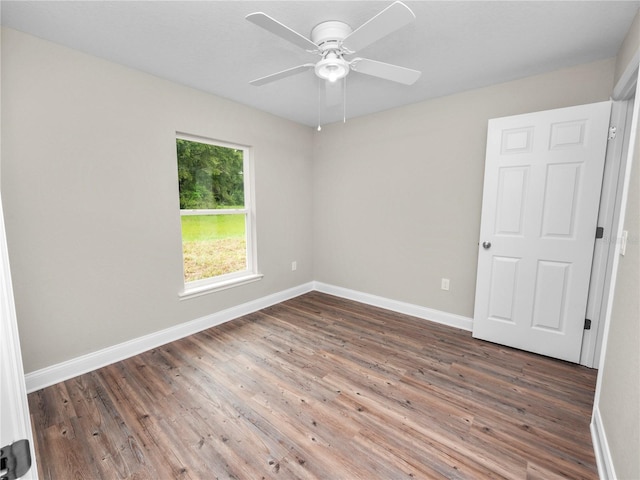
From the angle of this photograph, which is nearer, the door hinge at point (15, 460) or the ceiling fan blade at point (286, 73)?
the door hinge at point (15, 460)

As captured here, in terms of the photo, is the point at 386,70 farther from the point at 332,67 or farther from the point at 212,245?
the point at 212,245

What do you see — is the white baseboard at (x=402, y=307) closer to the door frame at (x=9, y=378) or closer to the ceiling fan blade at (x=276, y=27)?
the ceiling fan blade at (x=276, y=27)

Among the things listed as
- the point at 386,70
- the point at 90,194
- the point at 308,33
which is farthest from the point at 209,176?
the point at 386,70

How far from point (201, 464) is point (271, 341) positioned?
1.30 meters

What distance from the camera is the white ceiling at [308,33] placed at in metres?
1.65

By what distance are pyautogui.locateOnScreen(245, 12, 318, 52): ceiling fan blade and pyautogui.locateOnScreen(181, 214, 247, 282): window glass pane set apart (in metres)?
2.01

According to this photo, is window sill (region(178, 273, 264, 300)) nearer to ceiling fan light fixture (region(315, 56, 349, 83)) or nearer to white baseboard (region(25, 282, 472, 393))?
white baseboard (region(25, 282, 472, 393))

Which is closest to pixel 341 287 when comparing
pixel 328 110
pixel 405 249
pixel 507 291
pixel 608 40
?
pixel 405 249

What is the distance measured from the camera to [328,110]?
337 centimetres

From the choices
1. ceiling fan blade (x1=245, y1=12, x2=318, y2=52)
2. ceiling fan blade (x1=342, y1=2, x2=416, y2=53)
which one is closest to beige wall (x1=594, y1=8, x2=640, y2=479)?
ceiling fan blade (x1=342, y1=2, x2=416, y2=53)

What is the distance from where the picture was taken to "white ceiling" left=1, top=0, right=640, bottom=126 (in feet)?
5.41

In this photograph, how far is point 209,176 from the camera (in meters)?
3.08

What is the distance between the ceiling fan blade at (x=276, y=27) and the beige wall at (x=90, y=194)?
5.28ft

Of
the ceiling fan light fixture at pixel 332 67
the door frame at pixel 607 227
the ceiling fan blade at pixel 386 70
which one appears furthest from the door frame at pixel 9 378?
the door frame at pixel 607 227
